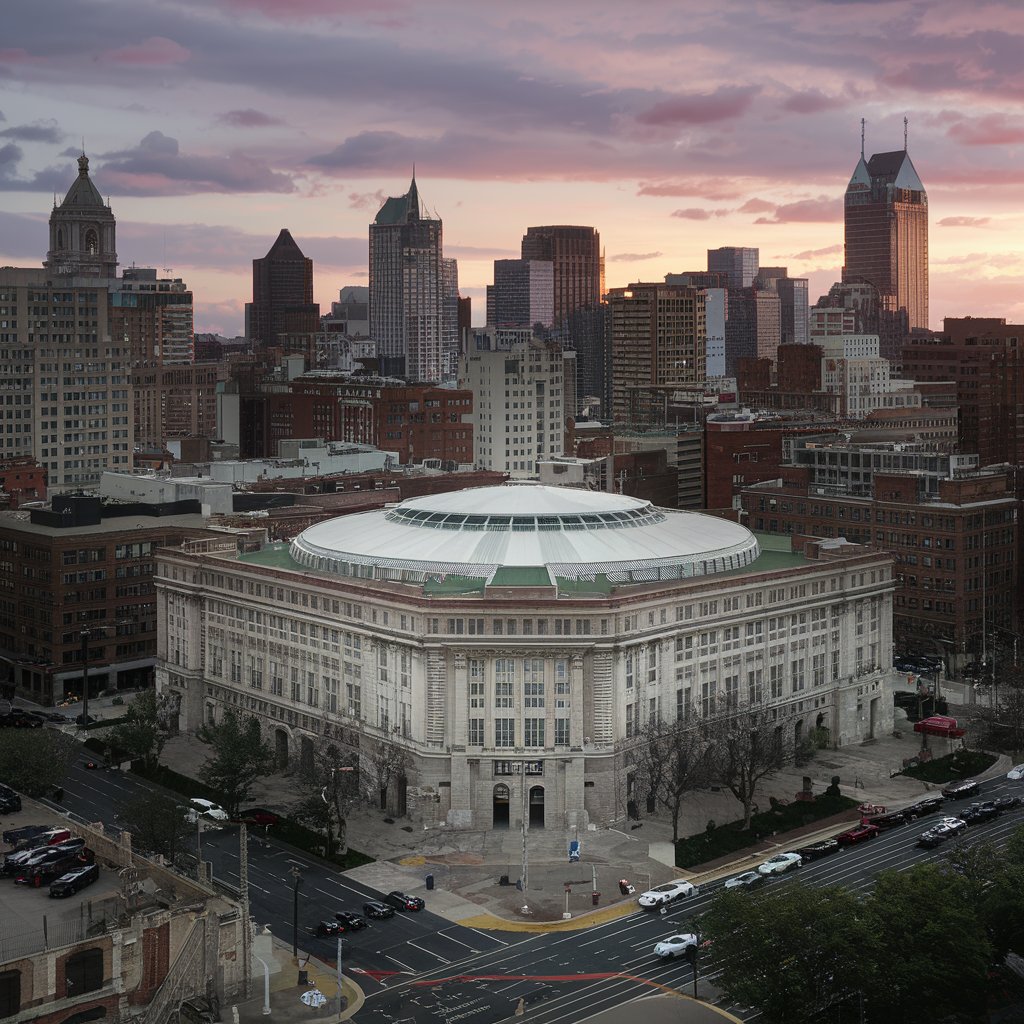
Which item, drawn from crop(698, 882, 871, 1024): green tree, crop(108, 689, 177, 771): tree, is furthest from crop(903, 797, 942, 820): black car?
crop(108, 689, 177, 771): tree

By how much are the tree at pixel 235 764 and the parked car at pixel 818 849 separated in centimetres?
4910

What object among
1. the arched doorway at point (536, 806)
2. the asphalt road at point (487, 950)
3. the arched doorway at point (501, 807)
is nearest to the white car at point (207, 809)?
the asphalt road at point (487, 950)

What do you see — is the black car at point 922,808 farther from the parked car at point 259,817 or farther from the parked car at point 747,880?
the parked car at point 259,817

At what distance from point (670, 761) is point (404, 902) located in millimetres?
33947

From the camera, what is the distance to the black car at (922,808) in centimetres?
14950

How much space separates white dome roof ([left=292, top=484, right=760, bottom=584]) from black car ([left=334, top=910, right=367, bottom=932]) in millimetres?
44118

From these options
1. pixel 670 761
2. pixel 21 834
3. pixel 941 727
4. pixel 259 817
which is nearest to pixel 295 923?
pixel 21 834

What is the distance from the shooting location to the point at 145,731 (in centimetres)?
16262

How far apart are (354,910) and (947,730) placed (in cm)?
7100

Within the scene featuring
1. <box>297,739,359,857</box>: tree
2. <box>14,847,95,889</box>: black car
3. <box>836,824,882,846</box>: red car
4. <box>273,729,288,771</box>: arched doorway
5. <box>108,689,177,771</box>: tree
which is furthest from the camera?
<box>273,729,288,771</box>: arched doorway

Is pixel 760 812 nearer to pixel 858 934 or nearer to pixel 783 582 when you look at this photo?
pixel 783 582

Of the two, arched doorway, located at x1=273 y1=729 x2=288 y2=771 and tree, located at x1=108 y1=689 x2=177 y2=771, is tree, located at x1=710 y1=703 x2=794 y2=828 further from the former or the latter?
tree, located at x1=108 y1=689 x2=177 y2=771

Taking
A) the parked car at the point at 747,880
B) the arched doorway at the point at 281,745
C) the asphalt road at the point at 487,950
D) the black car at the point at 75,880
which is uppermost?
the black car at the point at 75,880

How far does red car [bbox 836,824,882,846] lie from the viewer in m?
142
